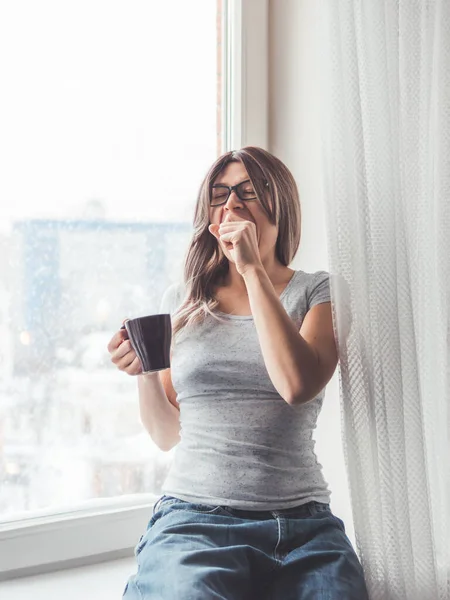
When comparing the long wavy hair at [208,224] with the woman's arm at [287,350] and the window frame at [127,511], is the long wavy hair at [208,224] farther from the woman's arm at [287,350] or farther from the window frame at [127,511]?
the window frame at [127,511]

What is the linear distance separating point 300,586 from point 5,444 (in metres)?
0.67

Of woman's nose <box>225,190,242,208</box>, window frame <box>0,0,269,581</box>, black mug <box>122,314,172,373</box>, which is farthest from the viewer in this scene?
window frame <box>0,0,269,581</box>

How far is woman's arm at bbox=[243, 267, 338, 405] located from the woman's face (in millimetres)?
143

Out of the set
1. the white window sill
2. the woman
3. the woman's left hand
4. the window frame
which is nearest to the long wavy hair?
the woman

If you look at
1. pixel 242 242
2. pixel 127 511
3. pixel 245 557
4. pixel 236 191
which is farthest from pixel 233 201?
pixel 127 511

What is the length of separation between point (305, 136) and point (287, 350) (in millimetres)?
633

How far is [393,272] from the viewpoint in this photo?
47.4 inches

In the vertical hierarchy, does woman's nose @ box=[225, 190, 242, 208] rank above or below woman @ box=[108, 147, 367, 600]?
above

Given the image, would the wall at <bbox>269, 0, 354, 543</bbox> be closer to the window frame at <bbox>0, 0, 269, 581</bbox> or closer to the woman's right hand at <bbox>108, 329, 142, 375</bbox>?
the window frame at <bbox>0, 0, 269, 581</bbox>

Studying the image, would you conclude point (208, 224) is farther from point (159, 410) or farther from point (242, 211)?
point (159, 410)

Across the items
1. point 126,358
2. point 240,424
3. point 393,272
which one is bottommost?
point 240,424

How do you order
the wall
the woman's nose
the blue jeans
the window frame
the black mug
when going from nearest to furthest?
the blue jeans, the black mug, the woman's nose, the window frame, the wall

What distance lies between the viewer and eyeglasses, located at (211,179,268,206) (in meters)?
1.35

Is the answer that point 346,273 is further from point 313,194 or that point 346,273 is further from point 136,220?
point 136,220
